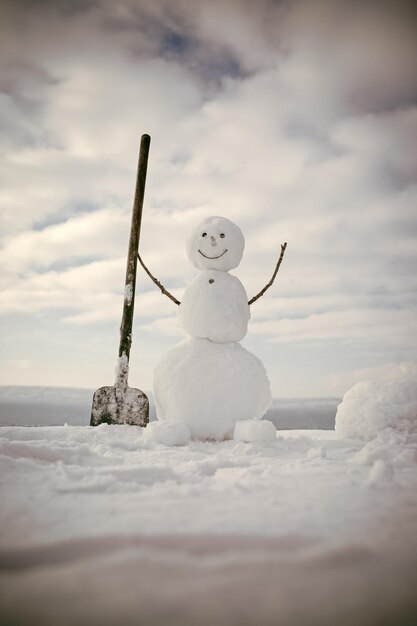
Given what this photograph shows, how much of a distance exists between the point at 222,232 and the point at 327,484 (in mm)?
2784

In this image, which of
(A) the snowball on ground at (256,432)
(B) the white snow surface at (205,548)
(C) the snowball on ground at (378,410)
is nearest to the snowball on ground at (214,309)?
(A) the snowball on ground at (256,432)

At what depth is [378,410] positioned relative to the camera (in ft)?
10.6

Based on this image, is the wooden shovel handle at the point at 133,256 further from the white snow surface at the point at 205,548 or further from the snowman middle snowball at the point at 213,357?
the white snow surface at the point at 205,548

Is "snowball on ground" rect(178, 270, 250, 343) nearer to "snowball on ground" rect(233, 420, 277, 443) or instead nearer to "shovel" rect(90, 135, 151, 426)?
"snowball on ground" rect(233, 420, 277, 443)

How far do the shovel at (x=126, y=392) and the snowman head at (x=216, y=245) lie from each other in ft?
3.69

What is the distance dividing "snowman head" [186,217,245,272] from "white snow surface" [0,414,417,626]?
8.35 feet

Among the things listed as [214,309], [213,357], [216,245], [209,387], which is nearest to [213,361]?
[213,357]

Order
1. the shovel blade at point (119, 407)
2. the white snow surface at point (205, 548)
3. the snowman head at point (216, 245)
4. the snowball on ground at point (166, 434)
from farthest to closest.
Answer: the shovel blade at point (119, 407)
the snowman head at point (216, 245)
the snowball on ground at point (166, 434)
the white snow surface at point (205, 548)

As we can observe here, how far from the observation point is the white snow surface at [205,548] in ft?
2.21

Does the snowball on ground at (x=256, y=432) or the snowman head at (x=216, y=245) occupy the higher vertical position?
the snowman head at (x=216, y=245)

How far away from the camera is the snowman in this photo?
10.4 ft

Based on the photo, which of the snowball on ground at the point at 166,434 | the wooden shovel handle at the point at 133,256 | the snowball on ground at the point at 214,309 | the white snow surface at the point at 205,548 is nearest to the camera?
the white snow surface at the point at 205,548

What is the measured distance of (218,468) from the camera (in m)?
1.71

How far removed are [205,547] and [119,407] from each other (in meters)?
3.34
